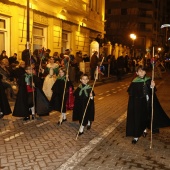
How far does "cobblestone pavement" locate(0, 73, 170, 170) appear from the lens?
540 cm

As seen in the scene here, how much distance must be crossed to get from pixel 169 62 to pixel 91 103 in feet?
142

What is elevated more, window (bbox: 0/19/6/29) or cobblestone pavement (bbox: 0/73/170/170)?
window (bbox: 0/19/6/29)

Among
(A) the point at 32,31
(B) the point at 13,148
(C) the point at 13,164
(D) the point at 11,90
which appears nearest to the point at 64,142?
(B) the point at 13,148

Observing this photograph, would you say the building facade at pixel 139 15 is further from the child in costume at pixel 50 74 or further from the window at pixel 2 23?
the child in costume at pixel 50 74

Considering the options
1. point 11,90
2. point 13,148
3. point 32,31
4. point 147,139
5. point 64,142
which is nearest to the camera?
point 13,148

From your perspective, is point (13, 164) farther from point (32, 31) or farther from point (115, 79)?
point (115, 79)

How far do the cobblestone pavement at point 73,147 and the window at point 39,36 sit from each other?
1036 centimetres

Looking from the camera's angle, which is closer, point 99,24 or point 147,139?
point 147,139

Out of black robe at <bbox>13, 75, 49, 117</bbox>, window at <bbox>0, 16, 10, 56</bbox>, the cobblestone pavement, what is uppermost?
window at <bbox>0, 16, 10, 56</bbox>

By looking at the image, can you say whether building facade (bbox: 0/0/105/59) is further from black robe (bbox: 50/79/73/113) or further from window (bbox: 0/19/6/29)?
black robe (bbox: 50/79/73/113)

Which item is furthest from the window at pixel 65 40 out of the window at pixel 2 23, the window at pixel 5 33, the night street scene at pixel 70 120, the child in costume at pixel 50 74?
the child in costume at pixel 50 74

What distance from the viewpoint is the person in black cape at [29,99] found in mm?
8523

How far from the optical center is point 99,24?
30.2 meters

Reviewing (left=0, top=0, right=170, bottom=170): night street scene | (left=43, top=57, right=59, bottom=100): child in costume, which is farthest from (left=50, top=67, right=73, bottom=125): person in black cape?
(left=43, top=57, right=59, bottom=100): child in costume
